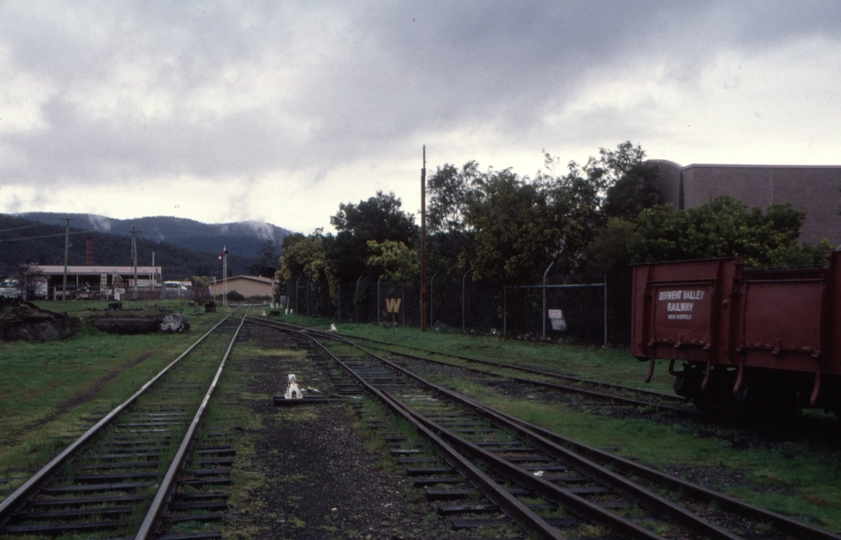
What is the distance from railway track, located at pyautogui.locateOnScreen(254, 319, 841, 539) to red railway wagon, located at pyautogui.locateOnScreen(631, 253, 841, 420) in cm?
273

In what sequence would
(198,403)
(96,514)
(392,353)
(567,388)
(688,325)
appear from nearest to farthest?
(96,514) → (688,325) → (198,403) → (567,388) → (392,353)

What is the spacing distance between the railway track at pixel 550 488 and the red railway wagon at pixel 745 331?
2.73m

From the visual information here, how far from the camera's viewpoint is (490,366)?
61.6 ft

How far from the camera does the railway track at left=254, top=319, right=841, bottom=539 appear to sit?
18.4ft

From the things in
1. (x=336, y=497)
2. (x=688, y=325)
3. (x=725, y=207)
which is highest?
(x=725, y=207)

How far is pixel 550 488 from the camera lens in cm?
649

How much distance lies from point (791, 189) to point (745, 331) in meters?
28.2

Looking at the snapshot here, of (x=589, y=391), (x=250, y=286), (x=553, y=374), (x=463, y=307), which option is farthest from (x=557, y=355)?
(x=250, y=286)

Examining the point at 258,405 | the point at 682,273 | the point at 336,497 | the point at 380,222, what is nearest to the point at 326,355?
the point at 258,405

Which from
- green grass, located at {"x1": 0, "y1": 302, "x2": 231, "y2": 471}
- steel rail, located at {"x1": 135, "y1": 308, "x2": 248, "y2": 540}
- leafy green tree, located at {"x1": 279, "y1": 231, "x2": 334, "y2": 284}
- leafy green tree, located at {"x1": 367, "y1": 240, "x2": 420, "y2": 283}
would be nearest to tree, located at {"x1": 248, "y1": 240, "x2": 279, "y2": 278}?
leafy green tree, located at {"x1": 279, "y1": 231, "x2": 334, "y2": 284}

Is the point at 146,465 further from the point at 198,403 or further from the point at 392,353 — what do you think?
the point at 392,353

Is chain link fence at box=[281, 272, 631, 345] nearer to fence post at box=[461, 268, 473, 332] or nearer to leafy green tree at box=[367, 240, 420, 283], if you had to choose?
fence post at box=[461, 268, 473, 332]

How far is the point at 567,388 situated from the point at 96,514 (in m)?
9.60

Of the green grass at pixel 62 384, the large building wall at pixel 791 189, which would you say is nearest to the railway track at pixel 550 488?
the green grass at pixel 62 384
